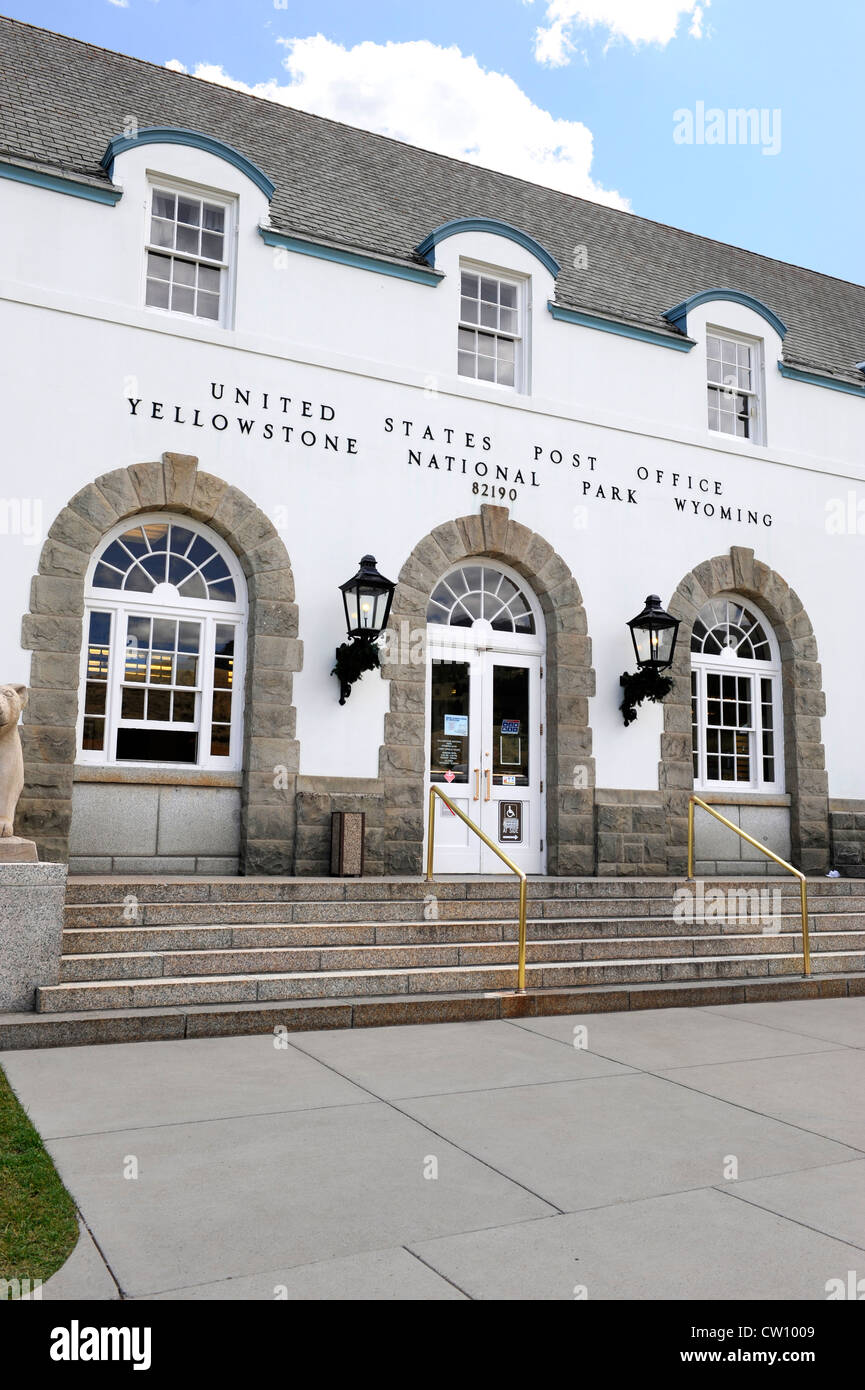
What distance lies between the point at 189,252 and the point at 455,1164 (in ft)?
31.5

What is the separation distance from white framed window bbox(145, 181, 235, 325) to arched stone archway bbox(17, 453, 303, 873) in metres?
1.84

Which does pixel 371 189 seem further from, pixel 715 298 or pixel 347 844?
pixel 347 844

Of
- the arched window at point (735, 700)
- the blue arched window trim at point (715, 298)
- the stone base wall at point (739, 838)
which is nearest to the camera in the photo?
the stone base wall at point (739, 838)

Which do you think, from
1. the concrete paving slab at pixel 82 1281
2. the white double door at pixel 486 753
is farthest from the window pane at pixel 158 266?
the concrete paving slab at pixel 82 1281

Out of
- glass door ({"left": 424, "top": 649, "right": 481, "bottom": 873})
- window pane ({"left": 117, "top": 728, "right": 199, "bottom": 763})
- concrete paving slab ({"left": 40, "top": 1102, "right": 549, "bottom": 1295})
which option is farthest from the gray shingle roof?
concrete paving slab ({"left": 40, "top": 1102, "right": 549, "bottom": 1295})

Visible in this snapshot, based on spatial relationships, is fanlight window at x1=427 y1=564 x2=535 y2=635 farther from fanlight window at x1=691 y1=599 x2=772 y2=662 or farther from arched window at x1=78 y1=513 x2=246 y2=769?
fanlight window at x1=691 y1=599 x2=772 y2=662

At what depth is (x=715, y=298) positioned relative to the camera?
45.8 ft

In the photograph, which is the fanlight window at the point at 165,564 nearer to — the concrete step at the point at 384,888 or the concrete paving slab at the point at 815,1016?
the concrete step at the point at 384,888

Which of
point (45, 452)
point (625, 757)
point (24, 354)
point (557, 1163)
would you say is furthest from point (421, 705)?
point (557, 1163)

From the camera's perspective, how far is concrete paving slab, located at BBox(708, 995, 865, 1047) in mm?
7844

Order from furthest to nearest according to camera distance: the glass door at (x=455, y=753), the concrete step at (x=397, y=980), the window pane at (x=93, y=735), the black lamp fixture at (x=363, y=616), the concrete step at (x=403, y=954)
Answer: the glass door at (x=455, y=753)
the black lamp fixture at (x=363, y=616)
the window pane at (x=93, y=735)
the concrete step at (x=403, y=954)
the concrete step at (x=397, y=980)

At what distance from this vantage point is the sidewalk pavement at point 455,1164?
3598 mm

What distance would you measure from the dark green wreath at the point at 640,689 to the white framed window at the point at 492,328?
12.3ft

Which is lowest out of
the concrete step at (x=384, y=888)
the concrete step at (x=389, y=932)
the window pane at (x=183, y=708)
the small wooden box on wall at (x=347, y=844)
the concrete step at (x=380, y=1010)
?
the concrete step at (x=380, y=1010)
